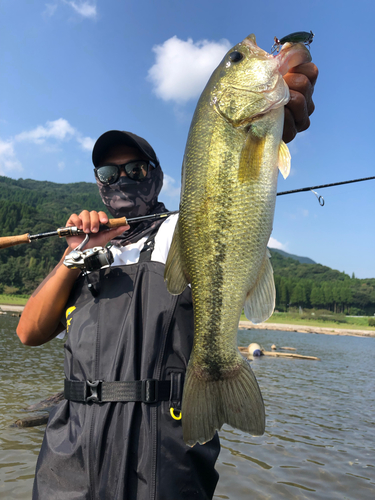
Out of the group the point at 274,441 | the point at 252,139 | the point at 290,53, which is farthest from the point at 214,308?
the point at 274,441

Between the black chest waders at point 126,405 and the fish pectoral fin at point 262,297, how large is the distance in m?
0.44

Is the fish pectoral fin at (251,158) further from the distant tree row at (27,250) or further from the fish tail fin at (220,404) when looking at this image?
the distant tree row at (27,250)

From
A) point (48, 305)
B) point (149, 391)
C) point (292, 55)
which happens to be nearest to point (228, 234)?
point (149, 391)

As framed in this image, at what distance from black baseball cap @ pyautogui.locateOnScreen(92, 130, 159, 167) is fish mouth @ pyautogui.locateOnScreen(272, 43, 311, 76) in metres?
1.25

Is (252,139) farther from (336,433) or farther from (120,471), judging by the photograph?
(336,433)

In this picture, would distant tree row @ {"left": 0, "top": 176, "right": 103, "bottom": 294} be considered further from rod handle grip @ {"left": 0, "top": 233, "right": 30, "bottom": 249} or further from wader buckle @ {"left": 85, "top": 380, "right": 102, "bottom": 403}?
wader buckle @ {"left": 85, "top": 380, "right": 102, "bottom": 403}

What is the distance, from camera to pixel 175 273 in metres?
2.04

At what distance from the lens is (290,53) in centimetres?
206

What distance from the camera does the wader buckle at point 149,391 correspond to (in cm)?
205

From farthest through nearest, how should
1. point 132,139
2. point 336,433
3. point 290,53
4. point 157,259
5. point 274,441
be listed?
point 336,433 → point 274,441 → point 132,139 → point 157,259 → point 290,53

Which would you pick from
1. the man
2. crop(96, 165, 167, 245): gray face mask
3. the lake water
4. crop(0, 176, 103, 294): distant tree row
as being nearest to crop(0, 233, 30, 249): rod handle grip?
crop(96, 165, 167, 245): gray face mask

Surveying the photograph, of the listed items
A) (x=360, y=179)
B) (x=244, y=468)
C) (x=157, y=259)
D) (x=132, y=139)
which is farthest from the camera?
(x=244, y=468)

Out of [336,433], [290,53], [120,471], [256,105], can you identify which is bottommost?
[336,433]

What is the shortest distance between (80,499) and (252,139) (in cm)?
213
